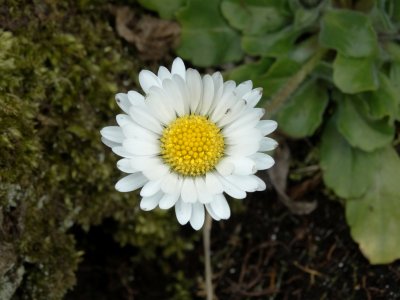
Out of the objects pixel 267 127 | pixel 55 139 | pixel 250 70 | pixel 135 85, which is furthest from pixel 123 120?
pixel 250 70

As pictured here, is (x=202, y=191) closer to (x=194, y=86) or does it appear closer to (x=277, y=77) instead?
(x=194, y=86)

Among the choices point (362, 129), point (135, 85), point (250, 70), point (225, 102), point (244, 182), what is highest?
point (225, 102)

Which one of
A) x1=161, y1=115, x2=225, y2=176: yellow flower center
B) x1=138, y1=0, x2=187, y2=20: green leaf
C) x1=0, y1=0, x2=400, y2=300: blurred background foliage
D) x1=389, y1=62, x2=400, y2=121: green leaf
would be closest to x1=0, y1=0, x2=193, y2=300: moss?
x1=0, y1=0, x2=400, y2=300: blurred background foliage

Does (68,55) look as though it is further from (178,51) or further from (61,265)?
(61,265)

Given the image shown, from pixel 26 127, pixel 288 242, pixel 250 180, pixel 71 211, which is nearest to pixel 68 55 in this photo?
pixel 26 127

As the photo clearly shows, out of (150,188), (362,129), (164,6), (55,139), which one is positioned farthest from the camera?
(164,6)

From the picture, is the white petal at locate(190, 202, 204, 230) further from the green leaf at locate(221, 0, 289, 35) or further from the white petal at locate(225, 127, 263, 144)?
the green leaf at locate(221, 0, 289, 35)
